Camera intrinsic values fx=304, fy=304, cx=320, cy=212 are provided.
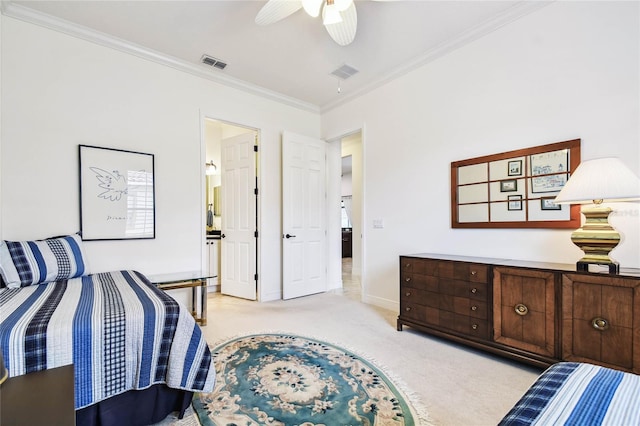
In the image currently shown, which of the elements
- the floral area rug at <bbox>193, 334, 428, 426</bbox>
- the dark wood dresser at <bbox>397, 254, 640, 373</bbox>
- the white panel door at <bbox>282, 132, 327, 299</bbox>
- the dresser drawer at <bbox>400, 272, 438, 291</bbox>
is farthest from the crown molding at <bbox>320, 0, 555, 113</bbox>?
the floral area rug at <bbox>193, 334, 428, 426</bbox>

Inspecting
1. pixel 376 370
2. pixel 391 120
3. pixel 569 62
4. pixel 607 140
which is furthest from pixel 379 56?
pixel 376 370

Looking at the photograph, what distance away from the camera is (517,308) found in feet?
7.21

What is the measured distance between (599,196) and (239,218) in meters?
3.78

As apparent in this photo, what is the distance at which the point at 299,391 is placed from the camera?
74.1 inches

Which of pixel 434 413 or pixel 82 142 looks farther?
pixel 82 142

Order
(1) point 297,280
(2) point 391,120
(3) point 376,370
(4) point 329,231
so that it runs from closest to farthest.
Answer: (3) point 376,370 < (2) point 391,120 < (1) point 297,280 < (4) point 329,231

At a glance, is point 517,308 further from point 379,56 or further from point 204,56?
point 204,56

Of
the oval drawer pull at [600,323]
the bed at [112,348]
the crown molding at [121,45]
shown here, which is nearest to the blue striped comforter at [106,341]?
the bed at [112,348]

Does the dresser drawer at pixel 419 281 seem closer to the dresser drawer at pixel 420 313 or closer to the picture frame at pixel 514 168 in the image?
the dresser drawer at pixel 420 313

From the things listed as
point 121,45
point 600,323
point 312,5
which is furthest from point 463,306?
point 121,45

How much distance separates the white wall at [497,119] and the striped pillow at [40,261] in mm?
3007

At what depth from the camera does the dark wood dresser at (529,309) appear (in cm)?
179

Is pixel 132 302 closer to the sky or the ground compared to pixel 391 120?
closer to the ground

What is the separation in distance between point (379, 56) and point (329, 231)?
2.51m
